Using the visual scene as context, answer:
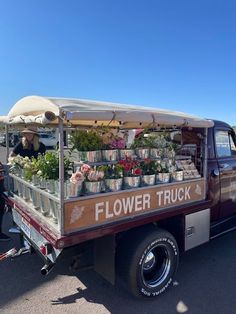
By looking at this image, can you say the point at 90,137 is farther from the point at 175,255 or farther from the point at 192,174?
the point at 175,255

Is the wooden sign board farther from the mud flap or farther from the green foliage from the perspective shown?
the green foliage

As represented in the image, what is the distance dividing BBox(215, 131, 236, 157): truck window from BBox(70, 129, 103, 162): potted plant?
210 centimetres

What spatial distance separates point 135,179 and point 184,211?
33.7 inches

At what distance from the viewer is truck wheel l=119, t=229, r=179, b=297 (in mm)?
2975

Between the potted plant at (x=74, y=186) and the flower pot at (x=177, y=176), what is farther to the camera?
the flower pot at (x=177, y=176)

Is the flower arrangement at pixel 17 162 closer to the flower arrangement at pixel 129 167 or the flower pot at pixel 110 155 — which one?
the flower pot at pixel 110 155

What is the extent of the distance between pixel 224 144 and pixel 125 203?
7.77 feet

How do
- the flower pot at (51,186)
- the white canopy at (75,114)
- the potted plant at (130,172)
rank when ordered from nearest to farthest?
the white canopy at (75,114), the flower pot at (51,186), the potted plant at (130,172)

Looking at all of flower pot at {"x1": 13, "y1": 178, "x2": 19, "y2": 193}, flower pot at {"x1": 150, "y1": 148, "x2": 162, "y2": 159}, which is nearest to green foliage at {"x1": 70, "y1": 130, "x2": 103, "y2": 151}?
flower pot at {"x1": 150, "y1": 148, "x2": 162, "y2": 159}

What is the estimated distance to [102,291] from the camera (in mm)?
3285

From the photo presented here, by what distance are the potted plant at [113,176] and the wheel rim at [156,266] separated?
869 mm

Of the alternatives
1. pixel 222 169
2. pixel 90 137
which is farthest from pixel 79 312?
pixel 222 169

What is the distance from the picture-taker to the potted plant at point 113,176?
298 centimetres

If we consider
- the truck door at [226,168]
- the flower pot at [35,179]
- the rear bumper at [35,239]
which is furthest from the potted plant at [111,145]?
the truck door at [226,168]
